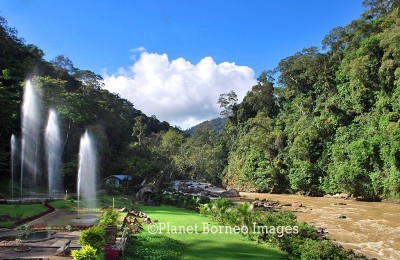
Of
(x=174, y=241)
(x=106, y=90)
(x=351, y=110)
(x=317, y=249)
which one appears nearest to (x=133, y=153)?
(x=106, y=90)

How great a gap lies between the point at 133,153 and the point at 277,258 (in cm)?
3964

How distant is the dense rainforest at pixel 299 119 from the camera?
3466cm

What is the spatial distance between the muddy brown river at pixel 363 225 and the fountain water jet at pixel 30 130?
1177 inches

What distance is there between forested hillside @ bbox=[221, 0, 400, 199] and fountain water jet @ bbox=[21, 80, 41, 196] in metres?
32.8

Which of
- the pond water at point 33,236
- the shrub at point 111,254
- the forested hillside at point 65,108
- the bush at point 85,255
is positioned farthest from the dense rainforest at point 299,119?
the bush at point 85,255

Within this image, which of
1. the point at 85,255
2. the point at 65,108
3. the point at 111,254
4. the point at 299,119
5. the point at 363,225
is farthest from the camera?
the point at 299,119

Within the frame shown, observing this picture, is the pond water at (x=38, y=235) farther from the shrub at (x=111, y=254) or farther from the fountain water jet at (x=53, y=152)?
the fountain water jet at (x=53, y=152)

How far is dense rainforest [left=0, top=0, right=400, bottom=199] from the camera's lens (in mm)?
34656

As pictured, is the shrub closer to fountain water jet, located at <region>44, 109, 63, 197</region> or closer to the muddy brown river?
the muddy brown river

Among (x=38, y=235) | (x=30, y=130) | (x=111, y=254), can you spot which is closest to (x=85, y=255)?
(x=111, y=254)

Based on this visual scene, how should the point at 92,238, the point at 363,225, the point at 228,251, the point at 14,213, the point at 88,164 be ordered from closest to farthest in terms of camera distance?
the point at 92,238
the point at 228,251
the point at 14,213
the point at 363,225
the point at 88,164

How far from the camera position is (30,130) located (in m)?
37.3

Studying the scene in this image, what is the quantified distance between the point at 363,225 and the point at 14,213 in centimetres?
2183

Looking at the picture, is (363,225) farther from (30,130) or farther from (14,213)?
(30,130)
